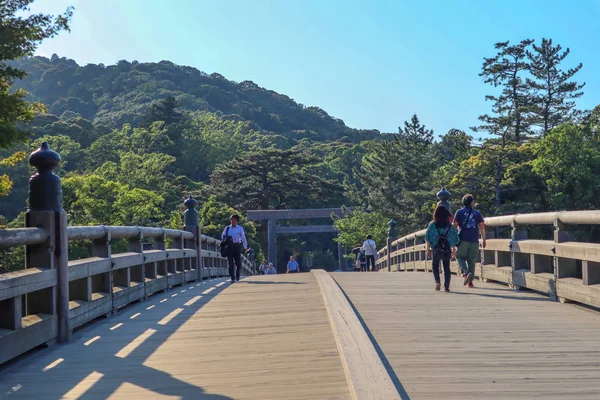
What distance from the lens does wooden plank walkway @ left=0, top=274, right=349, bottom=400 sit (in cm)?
438

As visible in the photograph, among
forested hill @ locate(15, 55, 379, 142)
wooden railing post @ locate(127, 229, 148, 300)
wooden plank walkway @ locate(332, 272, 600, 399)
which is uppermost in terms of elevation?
forested hill @ locate(15, 55, 379, 142)

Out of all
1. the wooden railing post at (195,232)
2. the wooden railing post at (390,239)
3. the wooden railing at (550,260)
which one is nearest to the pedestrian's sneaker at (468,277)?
the wooden railing at (550,260)

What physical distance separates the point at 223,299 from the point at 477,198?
133 feet

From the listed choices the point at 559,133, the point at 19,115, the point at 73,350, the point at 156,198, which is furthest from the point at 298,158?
Answer: the point at 73,350

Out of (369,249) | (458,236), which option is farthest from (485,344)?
(369,249)

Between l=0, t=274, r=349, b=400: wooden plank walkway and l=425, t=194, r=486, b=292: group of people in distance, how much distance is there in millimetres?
3386

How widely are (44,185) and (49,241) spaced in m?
0.50

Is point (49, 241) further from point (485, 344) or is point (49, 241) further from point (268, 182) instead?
point (268, 182)

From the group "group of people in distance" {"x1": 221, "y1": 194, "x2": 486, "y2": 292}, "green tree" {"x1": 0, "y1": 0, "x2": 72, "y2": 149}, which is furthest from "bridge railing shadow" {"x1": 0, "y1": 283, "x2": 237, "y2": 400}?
"green tree" {"x1": 0, "y1": 0, "x2": 72, "y2": 149}

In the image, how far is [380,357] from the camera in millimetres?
5062

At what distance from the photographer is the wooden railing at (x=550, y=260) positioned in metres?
7.60

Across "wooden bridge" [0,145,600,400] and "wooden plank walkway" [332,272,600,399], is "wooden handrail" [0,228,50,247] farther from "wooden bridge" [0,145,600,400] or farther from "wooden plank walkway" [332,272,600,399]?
"wooden plank walkway" [332,272,600,399]

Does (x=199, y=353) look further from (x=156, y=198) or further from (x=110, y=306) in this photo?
(x=156, y=198)

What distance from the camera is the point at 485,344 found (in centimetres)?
566
